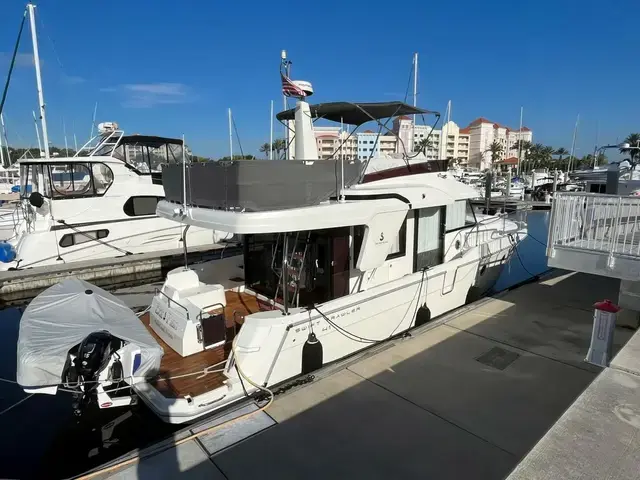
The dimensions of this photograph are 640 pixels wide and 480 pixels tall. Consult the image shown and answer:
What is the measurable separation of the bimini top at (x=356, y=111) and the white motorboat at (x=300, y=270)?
36 mm

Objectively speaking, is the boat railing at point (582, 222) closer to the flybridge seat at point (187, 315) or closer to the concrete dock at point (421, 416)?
the concrete dock at point (421, 416)

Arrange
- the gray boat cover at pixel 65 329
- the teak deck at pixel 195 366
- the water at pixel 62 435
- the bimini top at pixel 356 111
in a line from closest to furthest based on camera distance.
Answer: the gray boat cover at pixel 65 329 < the water at pixel 62 435 < the teak deck at pixel 195 366 < the bimini top at pixel 356 111

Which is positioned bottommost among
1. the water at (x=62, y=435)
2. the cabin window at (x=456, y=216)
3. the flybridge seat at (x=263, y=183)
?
the water at (x=62, y=435)

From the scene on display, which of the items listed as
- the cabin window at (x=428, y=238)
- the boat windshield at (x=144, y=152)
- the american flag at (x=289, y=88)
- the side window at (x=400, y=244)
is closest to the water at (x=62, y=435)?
the side window at (x=400, y=244)

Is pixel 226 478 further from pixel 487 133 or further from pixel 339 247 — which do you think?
pixel 487 133

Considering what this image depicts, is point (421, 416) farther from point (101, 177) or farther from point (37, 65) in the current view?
point (37, 65)

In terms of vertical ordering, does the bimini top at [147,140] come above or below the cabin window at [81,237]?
above

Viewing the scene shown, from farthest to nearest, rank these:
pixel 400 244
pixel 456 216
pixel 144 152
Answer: pixel 144 152 < pixel 456 216 < pixel 400 244

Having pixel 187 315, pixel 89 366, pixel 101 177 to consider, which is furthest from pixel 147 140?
pixel 89 366

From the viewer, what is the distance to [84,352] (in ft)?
13.0

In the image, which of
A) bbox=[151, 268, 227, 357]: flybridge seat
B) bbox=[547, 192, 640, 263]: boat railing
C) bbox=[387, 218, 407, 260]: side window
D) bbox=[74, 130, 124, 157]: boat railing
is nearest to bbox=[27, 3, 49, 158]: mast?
bbox=[74, 130, 124, 157]: boat railing

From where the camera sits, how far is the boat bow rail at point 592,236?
559 centimetres

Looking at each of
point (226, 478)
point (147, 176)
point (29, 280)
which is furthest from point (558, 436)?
point (147, 176)

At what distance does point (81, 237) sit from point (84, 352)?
9381 mm
